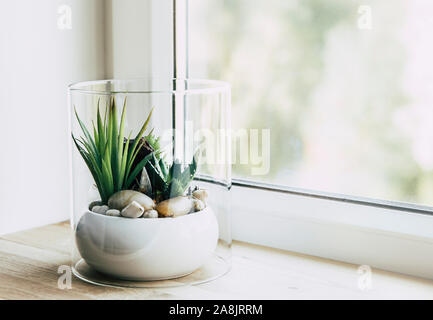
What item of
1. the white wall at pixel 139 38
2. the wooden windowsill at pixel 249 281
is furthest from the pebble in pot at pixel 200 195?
the white wall at pixel 139 38

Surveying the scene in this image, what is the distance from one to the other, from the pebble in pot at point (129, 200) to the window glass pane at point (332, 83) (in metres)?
0.29

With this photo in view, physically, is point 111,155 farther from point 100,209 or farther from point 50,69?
point 50,69

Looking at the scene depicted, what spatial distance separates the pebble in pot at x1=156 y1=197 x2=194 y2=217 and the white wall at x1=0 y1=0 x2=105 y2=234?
322mm

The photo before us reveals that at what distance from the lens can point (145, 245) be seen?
74 centimetres

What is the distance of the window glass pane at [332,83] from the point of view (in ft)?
2.81

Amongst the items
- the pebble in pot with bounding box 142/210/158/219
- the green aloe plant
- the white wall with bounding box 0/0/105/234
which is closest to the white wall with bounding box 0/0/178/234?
the white wall with bounding box 0/0/105/234

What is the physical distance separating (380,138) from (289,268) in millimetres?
234

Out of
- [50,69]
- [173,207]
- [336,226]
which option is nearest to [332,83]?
[336,226]

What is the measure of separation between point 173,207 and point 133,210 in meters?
0.05

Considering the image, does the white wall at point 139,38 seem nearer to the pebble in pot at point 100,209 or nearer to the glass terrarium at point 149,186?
the glass terrarium at point 149,186

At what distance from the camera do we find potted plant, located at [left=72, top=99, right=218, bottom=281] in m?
0.75

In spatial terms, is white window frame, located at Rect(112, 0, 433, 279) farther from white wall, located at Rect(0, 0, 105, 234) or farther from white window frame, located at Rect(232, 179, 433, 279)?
white wall, located at Rect(0, 0, 105, 234)

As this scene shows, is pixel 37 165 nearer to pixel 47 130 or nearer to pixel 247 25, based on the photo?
pixel 47 130
